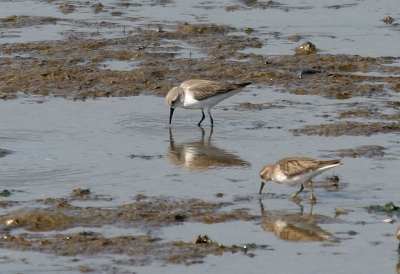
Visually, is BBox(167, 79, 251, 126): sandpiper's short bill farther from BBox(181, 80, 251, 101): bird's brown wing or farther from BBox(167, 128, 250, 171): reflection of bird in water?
BBox(167, 128, 250, 171): reflection of bird in water

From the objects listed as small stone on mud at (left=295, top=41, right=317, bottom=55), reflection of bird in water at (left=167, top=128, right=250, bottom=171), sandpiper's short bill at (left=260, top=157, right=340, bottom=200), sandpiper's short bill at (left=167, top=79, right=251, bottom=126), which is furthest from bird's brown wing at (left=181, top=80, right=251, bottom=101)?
sandpiper's short bill at (left=260, top=157, right=340, bottom=200)

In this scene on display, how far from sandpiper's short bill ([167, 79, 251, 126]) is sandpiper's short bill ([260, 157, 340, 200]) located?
3809 mm

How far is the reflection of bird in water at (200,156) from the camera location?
506 inches

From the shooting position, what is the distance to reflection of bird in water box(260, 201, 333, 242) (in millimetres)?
10008

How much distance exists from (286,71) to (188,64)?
1769 millimetres

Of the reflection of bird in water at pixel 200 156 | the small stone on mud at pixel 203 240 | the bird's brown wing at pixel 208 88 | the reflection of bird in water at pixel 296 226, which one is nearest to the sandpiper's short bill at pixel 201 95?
the bird's brown wing at pixel 208 88

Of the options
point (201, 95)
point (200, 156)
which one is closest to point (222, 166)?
point (200, 156)

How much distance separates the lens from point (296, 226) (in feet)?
33.9

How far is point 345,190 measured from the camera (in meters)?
11.4

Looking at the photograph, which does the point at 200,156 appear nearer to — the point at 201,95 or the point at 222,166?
the point at 222,166

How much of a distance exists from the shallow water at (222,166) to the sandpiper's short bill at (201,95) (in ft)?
0.97

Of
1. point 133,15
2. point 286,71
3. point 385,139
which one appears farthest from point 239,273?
point 133,15

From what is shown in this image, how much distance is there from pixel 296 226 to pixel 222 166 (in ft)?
8.49

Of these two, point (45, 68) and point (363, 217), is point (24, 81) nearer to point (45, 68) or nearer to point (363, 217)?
point (45, 68)
